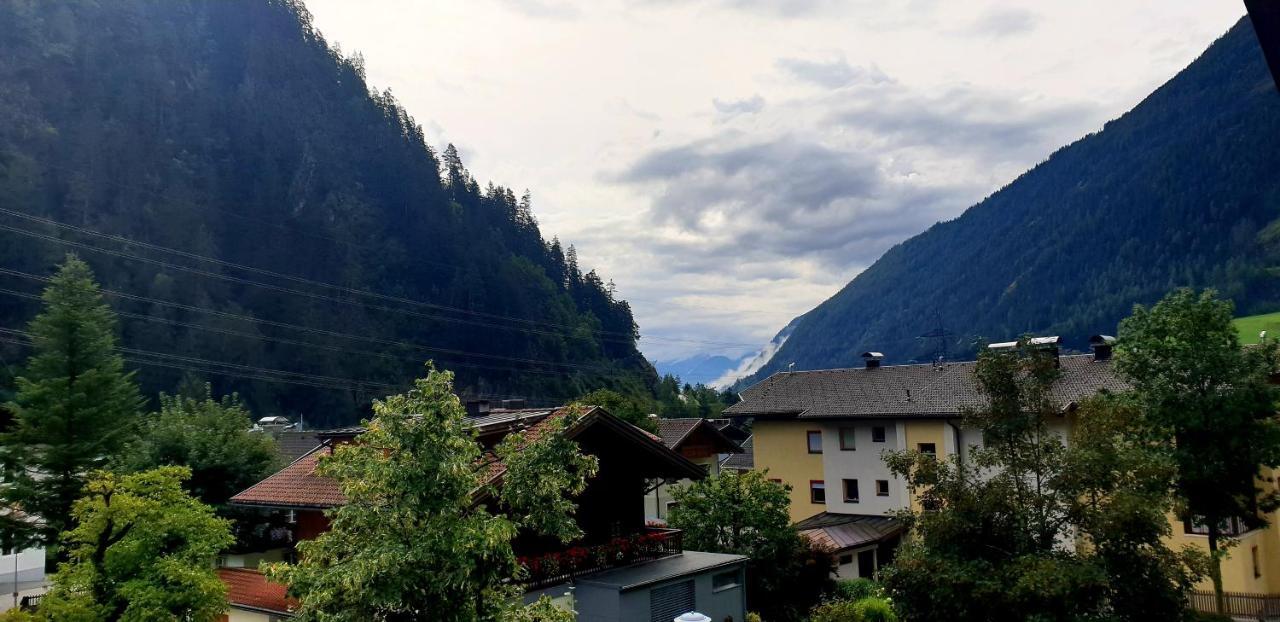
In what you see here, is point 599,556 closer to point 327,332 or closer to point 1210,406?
point 1210,406

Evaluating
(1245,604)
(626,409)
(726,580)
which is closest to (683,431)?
(626,409)

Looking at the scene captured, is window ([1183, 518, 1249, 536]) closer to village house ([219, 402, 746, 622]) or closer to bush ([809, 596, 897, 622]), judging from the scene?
bush ([809, 596, 897, 622])

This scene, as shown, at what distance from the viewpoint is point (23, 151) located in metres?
120

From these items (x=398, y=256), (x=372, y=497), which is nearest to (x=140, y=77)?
(x=398, y=256)

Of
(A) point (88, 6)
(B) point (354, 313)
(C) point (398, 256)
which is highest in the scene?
(A) point (88, 6)

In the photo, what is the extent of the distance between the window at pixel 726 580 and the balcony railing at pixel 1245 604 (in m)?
17.0

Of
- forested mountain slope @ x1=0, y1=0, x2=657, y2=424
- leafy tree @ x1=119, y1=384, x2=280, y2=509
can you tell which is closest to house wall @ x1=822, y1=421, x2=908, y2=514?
leafy tree @ x1=119, y1=384, x2=280, y2=509

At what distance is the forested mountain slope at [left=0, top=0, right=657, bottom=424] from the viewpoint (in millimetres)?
121875

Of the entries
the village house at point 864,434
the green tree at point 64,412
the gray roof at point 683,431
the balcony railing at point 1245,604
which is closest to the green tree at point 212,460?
the green tree at point 64,412

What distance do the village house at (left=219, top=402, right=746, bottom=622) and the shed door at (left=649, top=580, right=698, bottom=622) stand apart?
25mm

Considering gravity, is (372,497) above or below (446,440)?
below

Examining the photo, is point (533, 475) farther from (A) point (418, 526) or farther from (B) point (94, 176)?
(B) point (94, 176)

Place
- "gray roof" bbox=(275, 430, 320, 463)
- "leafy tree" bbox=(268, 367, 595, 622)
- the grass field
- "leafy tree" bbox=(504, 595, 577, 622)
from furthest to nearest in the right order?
the grass field
"gray roof" bbox=(275, 430, 320, 463)
"leafy tree" bbox=(504, 595, 577, 622)
"leafy tree" bbox=(268, 367, 595, 622)

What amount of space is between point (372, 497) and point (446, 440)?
118cm
